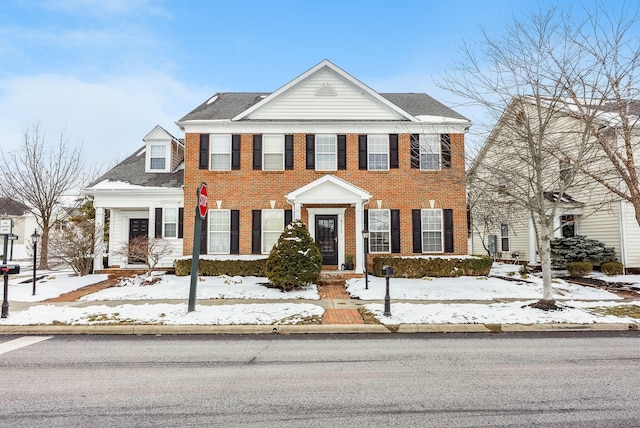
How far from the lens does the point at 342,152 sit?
1606cm

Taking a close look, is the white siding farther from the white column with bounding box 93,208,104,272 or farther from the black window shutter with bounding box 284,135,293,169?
the white column with bounding box 93,208,104,272

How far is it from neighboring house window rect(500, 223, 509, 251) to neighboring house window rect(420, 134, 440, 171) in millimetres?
8514

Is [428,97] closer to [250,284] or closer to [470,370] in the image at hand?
[250,284]

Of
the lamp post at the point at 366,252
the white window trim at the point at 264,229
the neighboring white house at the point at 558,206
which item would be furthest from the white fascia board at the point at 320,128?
the lamp post at the point at 366,252

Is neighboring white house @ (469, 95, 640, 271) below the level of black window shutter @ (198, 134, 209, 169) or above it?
below

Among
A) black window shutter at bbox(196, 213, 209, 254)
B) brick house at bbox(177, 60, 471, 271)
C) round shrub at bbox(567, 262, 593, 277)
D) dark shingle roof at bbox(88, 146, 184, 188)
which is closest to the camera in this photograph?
round shrub at bbox(567, 262, 593, 277)

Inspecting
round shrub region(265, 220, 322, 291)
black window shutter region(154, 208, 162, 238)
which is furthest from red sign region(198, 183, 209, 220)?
black window shutter region(154, 208, 162, 238)

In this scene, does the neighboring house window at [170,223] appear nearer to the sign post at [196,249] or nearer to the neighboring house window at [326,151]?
the neighboring house window at [326,151]

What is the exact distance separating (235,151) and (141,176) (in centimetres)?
496

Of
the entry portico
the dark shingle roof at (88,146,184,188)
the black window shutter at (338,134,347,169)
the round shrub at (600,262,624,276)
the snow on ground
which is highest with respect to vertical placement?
the black window shutter at (338,134,347,169)

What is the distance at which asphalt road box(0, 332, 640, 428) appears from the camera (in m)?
3.84

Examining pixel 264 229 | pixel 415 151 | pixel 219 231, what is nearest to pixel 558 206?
Answer: pixel 415 151

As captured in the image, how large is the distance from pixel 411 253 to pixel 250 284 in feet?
22.3

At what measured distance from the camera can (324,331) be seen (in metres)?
7.88
